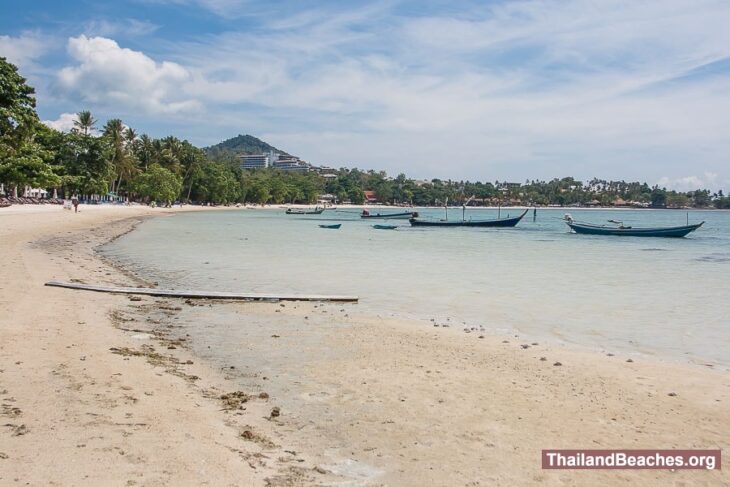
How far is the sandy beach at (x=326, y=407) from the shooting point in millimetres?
4258

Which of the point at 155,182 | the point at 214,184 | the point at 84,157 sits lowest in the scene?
the point at 155,182

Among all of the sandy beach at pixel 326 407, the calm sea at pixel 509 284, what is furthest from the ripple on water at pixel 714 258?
the sandy beach at pixel 326 407

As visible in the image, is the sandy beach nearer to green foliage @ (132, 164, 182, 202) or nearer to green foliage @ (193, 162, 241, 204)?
green foliage @ (132, 164, 182, 202)

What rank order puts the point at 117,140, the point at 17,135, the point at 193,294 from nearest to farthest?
1. the point at 193,294
2. the point at 17,135
3. the point at 117,140

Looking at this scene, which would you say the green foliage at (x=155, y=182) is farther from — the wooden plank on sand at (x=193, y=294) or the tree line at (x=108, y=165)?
the wooden plank on sand at (x=193, y=294)

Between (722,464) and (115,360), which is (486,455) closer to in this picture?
(722,464)

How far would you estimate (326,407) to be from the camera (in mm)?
5879

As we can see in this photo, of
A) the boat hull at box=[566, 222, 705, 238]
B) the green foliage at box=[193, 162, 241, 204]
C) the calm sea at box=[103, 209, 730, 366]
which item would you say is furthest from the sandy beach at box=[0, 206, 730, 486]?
the green foliage at box=[193, 162, 241, 204]

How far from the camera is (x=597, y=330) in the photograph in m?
11.0

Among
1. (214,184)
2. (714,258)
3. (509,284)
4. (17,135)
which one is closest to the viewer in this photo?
(509,284)

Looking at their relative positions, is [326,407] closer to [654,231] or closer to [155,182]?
[654,231]

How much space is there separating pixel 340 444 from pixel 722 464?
3.38 m

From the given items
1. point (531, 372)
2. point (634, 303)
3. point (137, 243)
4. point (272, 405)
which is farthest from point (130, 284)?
point (137, 243)

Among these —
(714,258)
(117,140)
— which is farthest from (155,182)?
(714,258)
